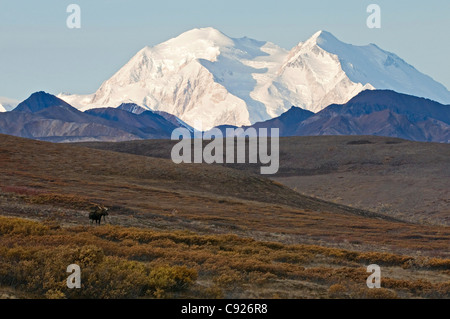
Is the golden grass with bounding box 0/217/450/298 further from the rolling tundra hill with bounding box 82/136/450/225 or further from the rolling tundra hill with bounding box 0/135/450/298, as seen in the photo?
the rolling tundra hill with bounding box 82/136/450/225

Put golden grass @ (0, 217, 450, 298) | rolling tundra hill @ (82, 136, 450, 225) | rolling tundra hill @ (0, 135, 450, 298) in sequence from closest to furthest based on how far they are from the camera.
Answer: golden grass @ (0, 217, 450, 298) → rolling tundra hill @ (0, 135, 450, 298) → rolling tundra hill @ (82, 136, 450, 225)

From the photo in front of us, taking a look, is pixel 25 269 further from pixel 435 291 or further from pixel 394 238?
pixel 394 238

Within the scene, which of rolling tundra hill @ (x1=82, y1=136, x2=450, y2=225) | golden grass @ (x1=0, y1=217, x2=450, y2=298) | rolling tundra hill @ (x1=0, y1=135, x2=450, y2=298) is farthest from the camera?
rolling tundra hill @ (x1=82, y1=136, x2=450, y2=225)

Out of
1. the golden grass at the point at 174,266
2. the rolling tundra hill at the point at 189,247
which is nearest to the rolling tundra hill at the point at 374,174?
the rolling tundra hill at the point at 189,247

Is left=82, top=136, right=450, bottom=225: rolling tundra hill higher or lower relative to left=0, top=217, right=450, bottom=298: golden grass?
higher

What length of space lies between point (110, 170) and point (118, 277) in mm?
72429

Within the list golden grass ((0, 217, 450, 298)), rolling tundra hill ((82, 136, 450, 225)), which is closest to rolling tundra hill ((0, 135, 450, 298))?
golden grass ((0, 217, 450, 298))

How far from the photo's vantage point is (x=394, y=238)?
175 ft

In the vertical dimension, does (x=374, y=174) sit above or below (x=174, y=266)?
above

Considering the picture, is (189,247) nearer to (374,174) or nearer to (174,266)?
(174,266)

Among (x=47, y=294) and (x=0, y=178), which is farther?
(x=0, y=178)

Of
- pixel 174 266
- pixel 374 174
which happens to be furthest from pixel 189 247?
pixel 374 174

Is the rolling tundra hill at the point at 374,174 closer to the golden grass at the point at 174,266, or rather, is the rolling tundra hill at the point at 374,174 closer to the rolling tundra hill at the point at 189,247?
the rolling tundra hill at the point at 189,247

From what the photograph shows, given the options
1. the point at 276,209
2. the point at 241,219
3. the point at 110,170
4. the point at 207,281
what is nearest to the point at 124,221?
the point at 241,219
